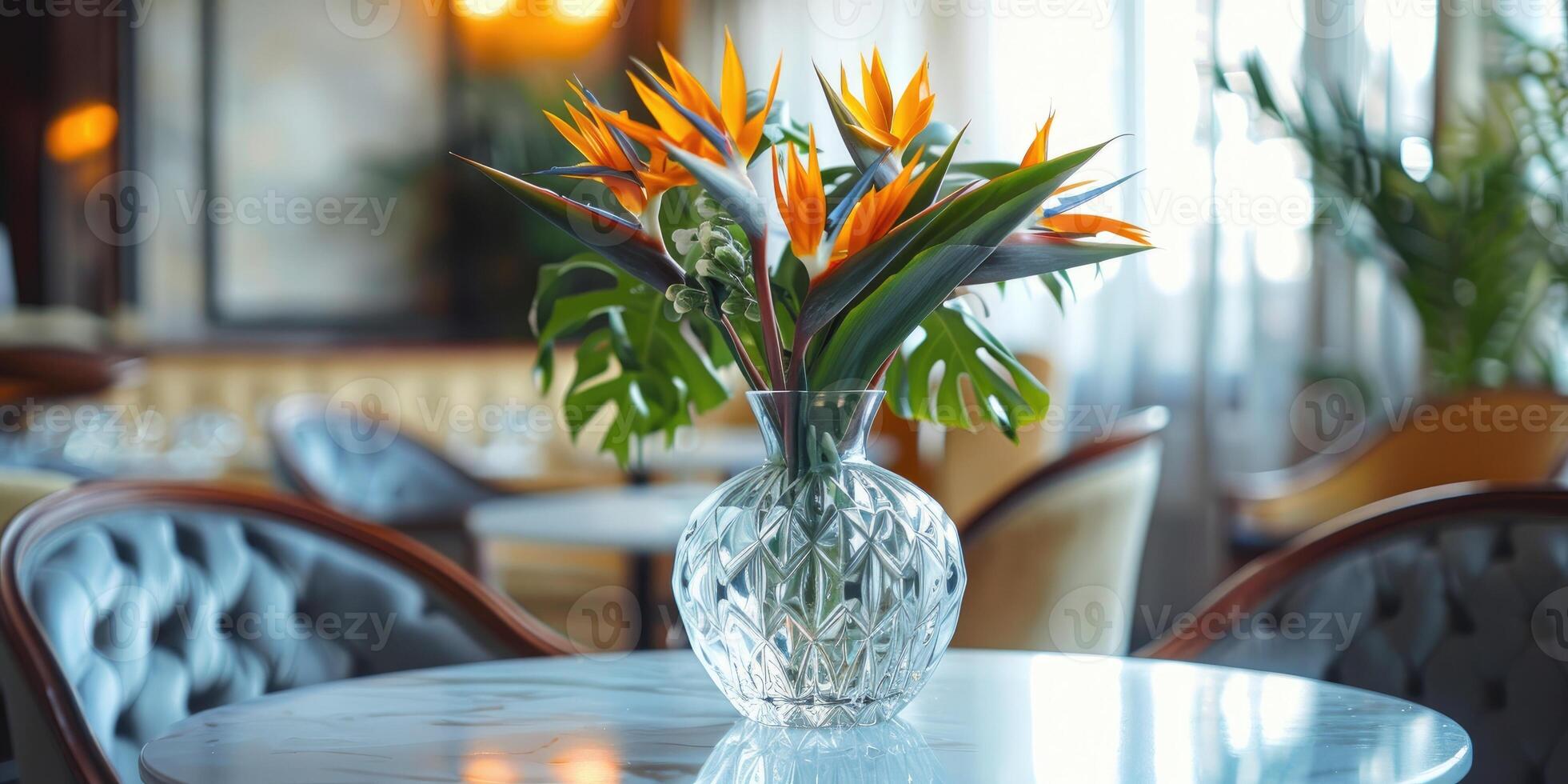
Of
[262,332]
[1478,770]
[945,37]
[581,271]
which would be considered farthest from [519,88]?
[1478,770]

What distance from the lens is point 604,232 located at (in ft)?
2.53

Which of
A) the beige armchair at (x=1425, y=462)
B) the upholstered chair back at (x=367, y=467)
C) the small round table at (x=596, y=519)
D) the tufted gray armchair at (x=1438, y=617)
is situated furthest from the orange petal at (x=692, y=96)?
the beige armchair at (x=1425, y=462)

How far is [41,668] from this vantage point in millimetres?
949

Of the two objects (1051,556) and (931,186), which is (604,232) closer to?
(931,186)

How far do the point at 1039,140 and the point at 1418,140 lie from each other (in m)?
3.27

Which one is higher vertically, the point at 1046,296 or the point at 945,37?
the point at 945,37

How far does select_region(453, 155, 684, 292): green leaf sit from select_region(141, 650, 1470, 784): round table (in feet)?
0.96

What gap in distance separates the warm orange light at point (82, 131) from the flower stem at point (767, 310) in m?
4.69

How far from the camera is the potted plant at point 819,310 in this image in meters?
0.74

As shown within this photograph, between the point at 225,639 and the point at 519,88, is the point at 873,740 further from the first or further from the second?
the point at 519,88

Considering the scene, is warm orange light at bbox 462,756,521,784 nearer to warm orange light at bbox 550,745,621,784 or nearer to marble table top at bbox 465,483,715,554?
warm orange light at bbox 550,745,621,784

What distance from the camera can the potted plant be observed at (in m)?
0.74

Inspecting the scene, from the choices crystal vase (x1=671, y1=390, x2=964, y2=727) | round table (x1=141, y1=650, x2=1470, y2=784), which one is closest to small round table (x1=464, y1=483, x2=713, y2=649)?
round table (x1=141, y1=650, x2=1470, y2=784)

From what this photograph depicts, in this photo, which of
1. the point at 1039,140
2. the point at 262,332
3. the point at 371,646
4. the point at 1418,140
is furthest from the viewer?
the point at 262,332
